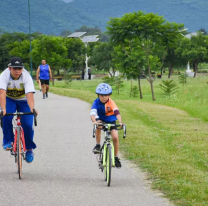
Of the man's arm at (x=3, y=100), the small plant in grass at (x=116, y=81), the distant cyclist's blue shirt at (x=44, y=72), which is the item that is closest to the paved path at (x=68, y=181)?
the man's arm at (x=3, y=100)

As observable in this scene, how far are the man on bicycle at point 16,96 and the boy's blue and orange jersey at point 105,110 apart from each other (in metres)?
0.89

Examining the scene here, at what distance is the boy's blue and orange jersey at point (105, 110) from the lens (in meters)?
6.74

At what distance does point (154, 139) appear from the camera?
10.6 m

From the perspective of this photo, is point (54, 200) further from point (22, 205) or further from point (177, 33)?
point (177, 33)

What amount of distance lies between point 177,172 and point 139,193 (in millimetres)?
1242

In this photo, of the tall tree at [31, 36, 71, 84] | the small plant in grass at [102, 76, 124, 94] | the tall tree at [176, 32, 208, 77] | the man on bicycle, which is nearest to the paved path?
the man on bicycle

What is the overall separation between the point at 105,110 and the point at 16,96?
131 centimetres

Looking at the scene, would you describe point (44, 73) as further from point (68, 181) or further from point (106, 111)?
point (68, 181)

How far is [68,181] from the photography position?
660 centimetres

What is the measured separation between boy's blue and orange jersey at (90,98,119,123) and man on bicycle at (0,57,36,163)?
0.89 meters

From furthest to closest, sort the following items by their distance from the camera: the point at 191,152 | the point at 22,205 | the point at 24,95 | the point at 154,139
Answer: the point at 154,139 < the point at 191,152 < the point at 24,95 < the point at 22,205

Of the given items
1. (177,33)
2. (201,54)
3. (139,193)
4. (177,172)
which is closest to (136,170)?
(177,172)

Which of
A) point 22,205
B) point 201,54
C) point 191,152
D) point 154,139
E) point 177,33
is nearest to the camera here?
point 22,205

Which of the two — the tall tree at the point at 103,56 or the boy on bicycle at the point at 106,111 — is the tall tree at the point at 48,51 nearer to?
the tall tree at the point at 103,56
